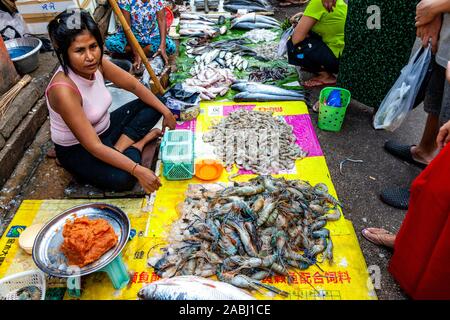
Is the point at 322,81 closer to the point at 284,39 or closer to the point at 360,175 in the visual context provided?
the point at 284,39

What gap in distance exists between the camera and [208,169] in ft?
11.8

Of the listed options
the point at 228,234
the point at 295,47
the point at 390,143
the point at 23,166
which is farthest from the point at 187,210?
the point at 295,47

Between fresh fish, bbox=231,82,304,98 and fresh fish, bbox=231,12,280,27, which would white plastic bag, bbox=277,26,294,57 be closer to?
fresh fish, bbox=231,82,304,98

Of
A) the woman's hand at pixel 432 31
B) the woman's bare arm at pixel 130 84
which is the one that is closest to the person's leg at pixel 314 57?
the woman's hand at pixel 432 31

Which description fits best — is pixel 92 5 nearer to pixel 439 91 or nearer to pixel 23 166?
pixel 23 166

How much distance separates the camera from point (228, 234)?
284 cm

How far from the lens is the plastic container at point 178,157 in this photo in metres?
3.42

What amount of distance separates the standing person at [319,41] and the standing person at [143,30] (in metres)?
1.92

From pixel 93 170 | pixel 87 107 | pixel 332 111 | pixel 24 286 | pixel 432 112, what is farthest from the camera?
pixel 332 111

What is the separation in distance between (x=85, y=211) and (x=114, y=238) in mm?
406

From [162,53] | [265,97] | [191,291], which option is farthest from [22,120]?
[191,291]

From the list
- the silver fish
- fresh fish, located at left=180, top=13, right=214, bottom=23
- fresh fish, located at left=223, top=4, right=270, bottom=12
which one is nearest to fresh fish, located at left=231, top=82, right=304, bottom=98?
the silver fish

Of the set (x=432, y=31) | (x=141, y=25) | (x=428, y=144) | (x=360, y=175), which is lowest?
(x=360, y=175)

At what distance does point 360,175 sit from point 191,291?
2.22 metres
